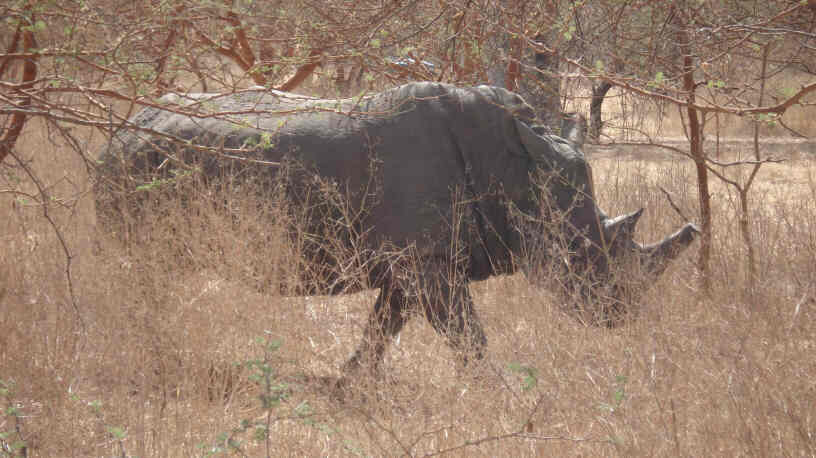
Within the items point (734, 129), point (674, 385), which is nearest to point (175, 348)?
point (674, 385)

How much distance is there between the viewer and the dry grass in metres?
2.64

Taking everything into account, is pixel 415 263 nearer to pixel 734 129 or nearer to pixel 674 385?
pixel 674 385

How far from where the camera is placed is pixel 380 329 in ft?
11.8

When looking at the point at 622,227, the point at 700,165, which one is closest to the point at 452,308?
the point at 622,227

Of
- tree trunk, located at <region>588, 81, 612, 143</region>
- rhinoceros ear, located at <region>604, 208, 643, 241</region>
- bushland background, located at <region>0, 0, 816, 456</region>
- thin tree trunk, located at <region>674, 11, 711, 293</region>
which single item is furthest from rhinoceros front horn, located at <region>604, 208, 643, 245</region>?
tree trunk, located at <region>588, 81, 612, 143</region>

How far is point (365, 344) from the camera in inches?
153

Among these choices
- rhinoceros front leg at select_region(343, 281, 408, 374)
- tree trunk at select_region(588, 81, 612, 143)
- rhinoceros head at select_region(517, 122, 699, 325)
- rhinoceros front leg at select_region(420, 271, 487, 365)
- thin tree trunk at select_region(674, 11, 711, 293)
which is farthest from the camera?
tree trunk at select_region(588, 81, 612, 143)

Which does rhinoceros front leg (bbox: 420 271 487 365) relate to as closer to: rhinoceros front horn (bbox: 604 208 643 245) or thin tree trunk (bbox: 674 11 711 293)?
rhinoceros front horn (bbox: 604 208 643 245)

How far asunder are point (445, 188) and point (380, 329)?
3.68 feet

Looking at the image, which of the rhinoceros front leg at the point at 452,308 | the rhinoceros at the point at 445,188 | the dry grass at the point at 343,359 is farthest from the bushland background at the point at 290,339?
the rhinoceros at the point at 445,188

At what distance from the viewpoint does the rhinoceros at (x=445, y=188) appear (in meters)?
4.27

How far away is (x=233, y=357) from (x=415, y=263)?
43.1 inches

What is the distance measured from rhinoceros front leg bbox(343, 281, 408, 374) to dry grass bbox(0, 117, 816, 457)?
0.32 feet

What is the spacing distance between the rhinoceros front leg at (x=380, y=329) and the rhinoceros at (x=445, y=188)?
0.01m
